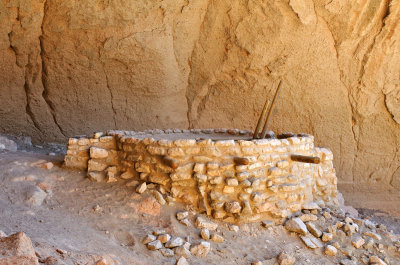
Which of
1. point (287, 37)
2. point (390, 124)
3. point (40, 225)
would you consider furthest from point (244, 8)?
point (40, 225)

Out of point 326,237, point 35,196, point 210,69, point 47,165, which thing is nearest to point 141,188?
point 35,196

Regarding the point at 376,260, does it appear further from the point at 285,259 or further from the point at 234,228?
the point at 234,228

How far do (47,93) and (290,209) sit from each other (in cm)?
493

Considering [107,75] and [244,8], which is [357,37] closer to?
[244,8]

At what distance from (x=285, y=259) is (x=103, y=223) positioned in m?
1.59

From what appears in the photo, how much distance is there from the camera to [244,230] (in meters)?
3.42

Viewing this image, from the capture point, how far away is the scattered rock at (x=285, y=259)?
3.07 metres

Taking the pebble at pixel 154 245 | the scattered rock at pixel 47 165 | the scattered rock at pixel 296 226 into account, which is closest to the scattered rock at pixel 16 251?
the pebble at pixel 154 245

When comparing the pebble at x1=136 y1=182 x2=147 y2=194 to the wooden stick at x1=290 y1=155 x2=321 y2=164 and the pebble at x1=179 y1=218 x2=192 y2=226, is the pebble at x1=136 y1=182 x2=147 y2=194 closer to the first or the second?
the pebble at x1=179 y1=218 x2=192 y2=226

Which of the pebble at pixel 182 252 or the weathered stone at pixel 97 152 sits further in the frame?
the weathered stone at pixel 97 152

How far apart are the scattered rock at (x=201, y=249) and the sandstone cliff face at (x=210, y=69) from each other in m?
4.44

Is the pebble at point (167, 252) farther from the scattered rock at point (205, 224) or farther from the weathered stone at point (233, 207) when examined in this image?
the weathered stone at point (233, 207)

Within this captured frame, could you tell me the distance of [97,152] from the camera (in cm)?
392

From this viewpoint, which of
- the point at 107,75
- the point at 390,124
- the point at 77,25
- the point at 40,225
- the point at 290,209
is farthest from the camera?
the point at 390,124
